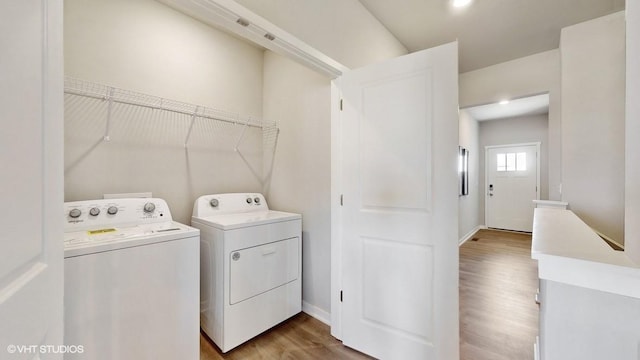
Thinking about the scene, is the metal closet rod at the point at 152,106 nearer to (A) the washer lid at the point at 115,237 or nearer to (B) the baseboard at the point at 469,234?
(A) the washer lid at the point at 115,237

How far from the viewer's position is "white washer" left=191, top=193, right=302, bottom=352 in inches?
65.3

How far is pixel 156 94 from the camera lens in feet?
6.36

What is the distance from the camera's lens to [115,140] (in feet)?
5.73

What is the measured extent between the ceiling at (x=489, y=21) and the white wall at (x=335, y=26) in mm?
171

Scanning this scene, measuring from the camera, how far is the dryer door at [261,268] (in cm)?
169

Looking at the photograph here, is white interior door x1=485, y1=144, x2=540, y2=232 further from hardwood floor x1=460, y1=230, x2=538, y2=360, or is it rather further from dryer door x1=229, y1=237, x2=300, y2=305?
dryer door x1=229, y1=237, x2=300, y2=305

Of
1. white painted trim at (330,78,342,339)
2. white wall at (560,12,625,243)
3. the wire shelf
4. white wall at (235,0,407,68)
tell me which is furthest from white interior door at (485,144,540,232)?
the wire shelf

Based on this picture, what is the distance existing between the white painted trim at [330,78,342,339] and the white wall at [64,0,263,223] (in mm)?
1118

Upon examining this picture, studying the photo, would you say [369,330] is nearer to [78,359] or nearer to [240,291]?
[240,291]

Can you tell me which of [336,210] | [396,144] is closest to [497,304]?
[336,210]

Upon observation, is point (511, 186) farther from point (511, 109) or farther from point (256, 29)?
point (256, 29)

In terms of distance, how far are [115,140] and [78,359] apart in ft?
4.42

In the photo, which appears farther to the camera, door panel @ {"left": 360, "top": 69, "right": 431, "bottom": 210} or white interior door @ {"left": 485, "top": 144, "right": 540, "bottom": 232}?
white interior door @ {"left": 485, "top": 144, "right": 540, "bottom": 232}

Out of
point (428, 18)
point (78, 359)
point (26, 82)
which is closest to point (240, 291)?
point (78, 359)
